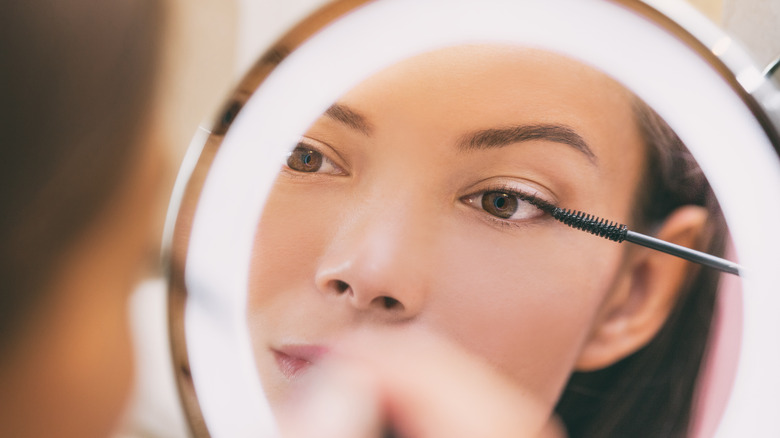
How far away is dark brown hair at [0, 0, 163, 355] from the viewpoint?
551mm

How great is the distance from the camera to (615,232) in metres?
0.47

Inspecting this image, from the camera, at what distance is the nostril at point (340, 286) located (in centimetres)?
48

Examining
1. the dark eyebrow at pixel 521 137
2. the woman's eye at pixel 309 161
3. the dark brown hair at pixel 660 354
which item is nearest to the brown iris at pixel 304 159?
the woman's eye at pixel 309 161

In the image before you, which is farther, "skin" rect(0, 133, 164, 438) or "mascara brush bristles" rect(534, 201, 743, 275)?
"skin" rect(0, 133, 164, 438)

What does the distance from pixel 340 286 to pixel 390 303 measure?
4cm

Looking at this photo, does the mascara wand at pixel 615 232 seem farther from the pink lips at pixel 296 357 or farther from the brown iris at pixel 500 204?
the pink lips at pixel 296 357

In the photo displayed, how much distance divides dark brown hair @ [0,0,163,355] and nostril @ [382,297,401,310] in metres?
0.30

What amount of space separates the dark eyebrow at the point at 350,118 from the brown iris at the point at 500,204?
108mm

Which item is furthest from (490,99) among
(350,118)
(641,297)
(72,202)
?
(72,202)

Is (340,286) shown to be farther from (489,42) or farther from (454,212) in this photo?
(489,42)

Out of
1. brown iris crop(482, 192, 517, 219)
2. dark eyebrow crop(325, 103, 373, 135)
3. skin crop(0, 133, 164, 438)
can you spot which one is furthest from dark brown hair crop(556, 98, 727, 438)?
skin crop(0, 133, 164, 438)

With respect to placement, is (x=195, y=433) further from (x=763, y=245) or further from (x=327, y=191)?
(x=763, y=245)

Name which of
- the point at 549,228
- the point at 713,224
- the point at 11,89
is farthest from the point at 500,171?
the point at 11,89

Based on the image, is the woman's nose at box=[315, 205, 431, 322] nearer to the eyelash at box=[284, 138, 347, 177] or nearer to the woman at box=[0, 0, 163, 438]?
the eyelash at box=[284, 138, 347, 177]
